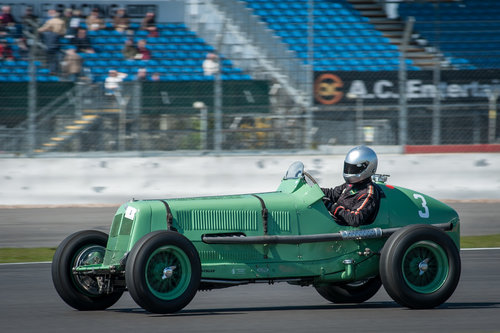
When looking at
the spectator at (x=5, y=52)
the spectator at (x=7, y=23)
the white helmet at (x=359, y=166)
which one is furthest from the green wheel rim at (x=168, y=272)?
the spectator at (x=7, y=23)

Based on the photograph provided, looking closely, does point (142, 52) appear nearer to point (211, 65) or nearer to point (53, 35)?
point (211, 65)

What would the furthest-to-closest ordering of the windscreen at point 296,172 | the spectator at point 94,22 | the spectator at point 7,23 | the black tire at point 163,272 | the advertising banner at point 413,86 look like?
the spectator at point 94,22
the spectator at point 7,23
the advertising banner at point 413,86
the windscreen at point 296,172
the black tire at point 163,272

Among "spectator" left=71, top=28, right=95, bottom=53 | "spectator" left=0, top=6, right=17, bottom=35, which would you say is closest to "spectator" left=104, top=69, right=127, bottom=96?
"spectator" left=71, top=28, right=95, bottom=53

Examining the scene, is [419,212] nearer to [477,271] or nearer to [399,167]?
[477,271]

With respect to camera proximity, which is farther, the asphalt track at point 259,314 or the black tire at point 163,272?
the black tire at point 163,272

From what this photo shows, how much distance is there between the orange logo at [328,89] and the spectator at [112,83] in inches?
132

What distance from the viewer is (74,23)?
1532 centimetres

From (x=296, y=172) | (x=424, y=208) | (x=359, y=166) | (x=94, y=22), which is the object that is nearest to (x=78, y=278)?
(x=296, y=172)

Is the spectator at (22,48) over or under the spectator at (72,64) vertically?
over

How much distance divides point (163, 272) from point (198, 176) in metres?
8.04

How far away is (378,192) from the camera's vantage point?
22.1 feet

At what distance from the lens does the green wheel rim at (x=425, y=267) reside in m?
6.38

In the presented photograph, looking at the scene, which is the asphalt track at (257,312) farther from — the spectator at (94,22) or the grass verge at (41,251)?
the spectator at (94,22)

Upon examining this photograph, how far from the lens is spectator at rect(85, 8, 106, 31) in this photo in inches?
617
